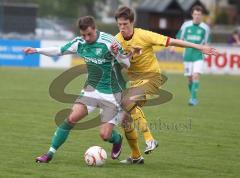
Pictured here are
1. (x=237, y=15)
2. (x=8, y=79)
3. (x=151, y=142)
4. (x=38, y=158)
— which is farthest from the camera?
(x=237, y=15)

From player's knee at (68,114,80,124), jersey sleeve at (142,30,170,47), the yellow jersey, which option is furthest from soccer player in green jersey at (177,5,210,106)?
player's knee at (68,114,80,124)

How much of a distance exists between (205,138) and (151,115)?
3.27 m

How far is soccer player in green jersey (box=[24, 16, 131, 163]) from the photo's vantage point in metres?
9.54

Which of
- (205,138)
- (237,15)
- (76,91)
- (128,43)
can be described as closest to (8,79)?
(76,91)

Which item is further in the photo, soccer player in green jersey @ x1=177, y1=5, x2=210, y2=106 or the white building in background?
the white building in background

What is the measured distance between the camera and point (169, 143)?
1201cm

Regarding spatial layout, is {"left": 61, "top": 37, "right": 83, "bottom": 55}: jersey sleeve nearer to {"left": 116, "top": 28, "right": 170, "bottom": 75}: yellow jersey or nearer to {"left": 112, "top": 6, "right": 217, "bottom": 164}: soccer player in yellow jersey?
{"left": 112, "top": 6, "right": 217, "bottom": 164}: soccer player in yellow jersey

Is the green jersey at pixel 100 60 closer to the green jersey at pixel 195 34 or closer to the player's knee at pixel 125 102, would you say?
the player's knee at pixel 125 102

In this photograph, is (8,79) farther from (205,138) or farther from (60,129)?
(60,129)

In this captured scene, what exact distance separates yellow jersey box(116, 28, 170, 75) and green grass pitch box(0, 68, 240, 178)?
1.24 metres

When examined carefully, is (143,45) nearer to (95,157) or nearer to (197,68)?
(95,157)

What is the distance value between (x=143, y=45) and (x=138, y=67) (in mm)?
407

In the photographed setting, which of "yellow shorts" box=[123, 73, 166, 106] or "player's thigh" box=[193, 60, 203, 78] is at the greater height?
"yellow shorts" box=[123, 73, 166, 106]

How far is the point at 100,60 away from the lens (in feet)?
31.6
